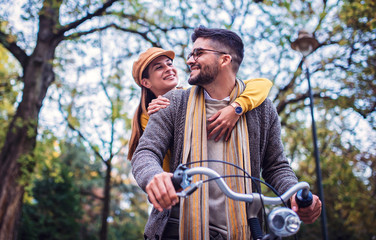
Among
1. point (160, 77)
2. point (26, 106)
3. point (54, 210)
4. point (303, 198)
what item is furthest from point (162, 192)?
point (54, 210)

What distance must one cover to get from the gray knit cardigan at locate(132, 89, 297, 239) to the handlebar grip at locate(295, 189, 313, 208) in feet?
0.89

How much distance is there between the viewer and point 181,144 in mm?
2127

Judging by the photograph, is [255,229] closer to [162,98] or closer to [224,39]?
[162,98]

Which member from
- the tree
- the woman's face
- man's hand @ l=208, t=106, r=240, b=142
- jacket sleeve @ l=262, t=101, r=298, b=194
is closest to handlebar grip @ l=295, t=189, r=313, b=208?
jacket sleeve @ l=262, t=101, r=298, b=194

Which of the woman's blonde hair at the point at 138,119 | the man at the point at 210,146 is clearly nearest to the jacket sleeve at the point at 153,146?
the man at the point at 210,146

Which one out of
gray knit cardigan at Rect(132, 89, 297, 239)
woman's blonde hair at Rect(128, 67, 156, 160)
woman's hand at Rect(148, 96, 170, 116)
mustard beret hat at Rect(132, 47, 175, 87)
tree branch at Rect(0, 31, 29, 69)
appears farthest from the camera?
tree branch at Rect(0, 31, 29, 69)

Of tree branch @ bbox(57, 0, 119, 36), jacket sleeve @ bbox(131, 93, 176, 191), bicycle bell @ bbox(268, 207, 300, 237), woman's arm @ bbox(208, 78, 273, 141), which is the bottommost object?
bicycle bell @ bbox(268, 207, 300, 237)

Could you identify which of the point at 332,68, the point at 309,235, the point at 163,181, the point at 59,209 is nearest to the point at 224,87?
the point at 163,181

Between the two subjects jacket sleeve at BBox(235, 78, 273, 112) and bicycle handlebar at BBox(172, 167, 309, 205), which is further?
jacket sleeve at BBox(235, 78, 273, 112)

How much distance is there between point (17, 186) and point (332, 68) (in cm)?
815

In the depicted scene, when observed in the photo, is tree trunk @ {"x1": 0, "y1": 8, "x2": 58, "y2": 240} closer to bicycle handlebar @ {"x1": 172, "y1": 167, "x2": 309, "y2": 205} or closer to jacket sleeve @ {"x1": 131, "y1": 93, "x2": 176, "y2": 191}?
jacket sleeve @ {"x1": 131, "y1": 93, "x2": 176, "y2": 191}

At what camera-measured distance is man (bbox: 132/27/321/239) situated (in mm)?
1868

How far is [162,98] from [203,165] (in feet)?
1.77

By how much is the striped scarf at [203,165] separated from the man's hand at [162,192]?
384 millimetres
